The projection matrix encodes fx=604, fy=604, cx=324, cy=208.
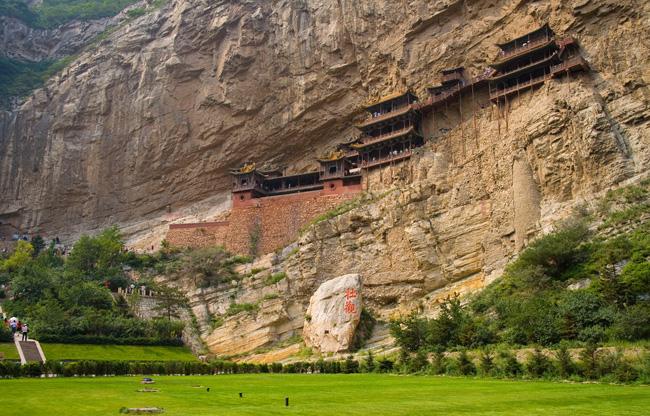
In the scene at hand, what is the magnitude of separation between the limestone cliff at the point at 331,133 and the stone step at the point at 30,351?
12186 mm

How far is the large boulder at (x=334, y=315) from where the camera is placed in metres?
35.8

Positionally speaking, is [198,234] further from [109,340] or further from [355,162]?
[109,340]

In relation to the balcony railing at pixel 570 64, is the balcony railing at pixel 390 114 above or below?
above

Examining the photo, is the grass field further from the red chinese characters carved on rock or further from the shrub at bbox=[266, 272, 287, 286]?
the shrub at bbox=[266, 272, 287, 286]

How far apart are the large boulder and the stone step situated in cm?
1530

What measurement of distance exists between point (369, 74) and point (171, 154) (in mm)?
22179

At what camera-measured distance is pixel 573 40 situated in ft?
126

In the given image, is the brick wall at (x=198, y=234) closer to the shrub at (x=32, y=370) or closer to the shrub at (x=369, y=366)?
the shrub at (x=369, y=366)

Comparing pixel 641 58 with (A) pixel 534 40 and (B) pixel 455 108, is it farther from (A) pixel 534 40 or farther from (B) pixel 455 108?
(B) pixel 455 108

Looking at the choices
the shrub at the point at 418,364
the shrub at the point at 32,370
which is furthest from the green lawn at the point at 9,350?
the shrub at the point at 418,364

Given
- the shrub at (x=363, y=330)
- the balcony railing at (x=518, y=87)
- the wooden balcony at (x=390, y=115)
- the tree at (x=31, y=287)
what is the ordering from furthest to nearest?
the wooden balcony at (x=390, y=115)
the tree at (x=31, y=287)
the balcony railing at (x=518, y=87)
the shrub at (x=363, y=330)

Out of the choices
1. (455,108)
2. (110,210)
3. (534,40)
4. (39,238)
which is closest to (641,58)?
(534,40)

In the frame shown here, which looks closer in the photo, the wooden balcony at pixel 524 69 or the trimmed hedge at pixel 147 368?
the trimmed hedge at pixel 147 368

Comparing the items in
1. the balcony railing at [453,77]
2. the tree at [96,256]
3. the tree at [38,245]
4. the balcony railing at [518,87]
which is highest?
the balcony railing at [453,77]
